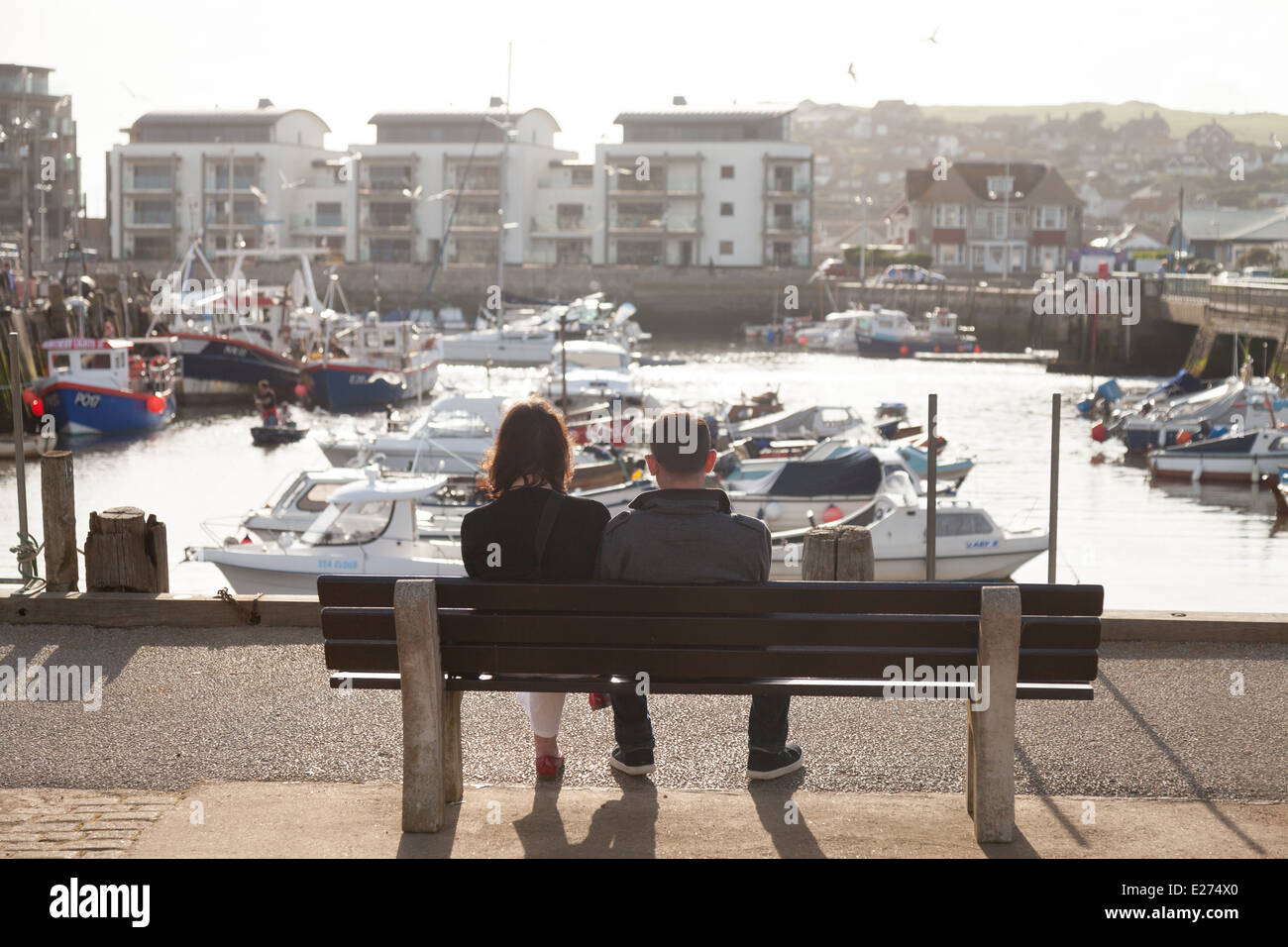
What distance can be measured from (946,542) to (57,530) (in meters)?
14.6

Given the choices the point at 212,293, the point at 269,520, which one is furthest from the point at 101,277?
the point at 269,520

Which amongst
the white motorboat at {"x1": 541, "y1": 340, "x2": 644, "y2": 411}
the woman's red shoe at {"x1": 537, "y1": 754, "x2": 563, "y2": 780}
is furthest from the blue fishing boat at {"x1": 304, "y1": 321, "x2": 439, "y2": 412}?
the woman's red shoe at {"x1": 537, "y1": 754, "x2": 563, "y2": 780}

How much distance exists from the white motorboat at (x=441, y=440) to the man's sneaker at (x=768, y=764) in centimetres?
2421

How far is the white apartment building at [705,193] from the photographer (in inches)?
4006

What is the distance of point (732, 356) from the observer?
75.7 m

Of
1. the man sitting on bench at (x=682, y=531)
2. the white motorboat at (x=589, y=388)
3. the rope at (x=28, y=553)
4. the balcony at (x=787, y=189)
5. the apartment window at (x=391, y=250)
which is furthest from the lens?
the apartment window at (x=391, y=250)

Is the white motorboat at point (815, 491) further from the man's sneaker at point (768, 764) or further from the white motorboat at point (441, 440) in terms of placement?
the man's sneaker at point (768, 764)

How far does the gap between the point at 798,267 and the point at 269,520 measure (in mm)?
81049

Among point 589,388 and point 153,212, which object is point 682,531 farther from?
point 153,212

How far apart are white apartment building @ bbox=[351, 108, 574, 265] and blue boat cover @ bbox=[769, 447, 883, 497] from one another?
8035 centimetres

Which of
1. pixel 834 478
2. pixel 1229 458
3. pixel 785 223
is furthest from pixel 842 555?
pixel 785 223

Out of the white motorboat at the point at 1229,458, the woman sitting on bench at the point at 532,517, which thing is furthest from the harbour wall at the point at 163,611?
the white motorboat at the point at 1229,458
